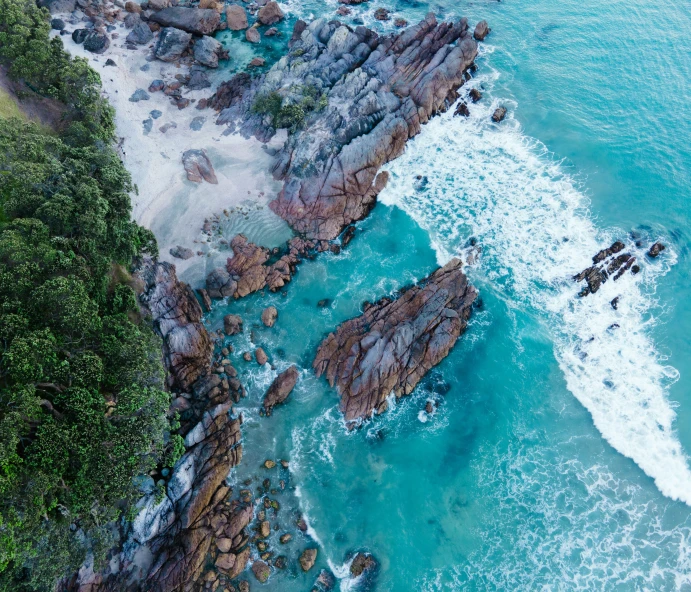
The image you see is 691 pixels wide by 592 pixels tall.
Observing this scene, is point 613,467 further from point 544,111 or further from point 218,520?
point 544,111

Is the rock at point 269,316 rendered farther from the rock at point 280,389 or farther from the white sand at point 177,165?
the white sand at point 177,165

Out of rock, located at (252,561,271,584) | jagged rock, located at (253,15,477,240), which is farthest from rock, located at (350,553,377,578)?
jagged rock, located at (253,15,477,240)

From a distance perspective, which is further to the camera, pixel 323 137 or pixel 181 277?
pixel 323 137

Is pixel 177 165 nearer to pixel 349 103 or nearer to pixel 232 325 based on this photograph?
pixel 232 325

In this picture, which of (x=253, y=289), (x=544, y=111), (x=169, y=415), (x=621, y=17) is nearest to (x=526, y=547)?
(x=169, y=415)

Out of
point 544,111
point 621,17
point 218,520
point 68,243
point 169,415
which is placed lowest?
point 218,520

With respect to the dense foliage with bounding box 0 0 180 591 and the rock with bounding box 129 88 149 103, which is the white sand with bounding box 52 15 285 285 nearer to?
the rock with bounding box 129 88 149 103
